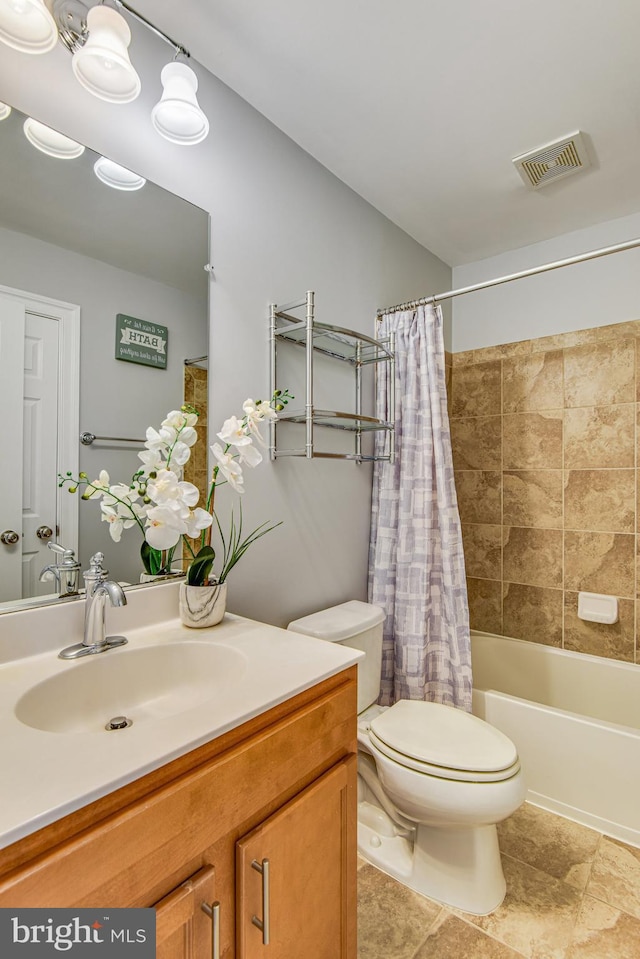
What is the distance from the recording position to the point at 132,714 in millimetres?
1029

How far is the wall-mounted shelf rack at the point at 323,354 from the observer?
160 centimetres

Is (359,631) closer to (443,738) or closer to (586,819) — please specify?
(443,738)

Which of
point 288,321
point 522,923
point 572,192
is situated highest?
point 572,192

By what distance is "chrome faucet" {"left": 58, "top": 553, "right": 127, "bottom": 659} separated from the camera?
1.04 metres

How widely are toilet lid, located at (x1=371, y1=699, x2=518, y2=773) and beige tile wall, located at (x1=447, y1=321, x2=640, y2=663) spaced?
1076mm

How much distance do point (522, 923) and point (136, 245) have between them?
→ 2164mm

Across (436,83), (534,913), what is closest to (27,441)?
(436,83)

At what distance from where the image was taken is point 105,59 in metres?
1.06

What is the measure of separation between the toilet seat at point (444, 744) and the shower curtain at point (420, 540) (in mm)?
370

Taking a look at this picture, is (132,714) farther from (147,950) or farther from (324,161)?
(324,161)

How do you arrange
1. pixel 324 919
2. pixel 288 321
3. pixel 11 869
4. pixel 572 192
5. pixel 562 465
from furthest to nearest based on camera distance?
pixel 562 465
pixel 572 192
pixel 288 321
pixel 324 919
pixel 11 869

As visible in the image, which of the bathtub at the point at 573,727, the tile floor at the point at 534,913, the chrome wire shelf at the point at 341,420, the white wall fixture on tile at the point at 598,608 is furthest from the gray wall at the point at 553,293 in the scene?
the tile floor at the point at 534,913

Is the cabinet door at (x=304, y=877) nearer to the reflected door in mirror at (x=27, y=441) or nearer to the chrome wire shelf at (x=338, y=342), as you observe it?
the reflected door in mirror at (x=27, y=441)

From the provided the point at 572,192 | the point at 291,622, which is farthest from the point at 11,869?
the point at 572,192
